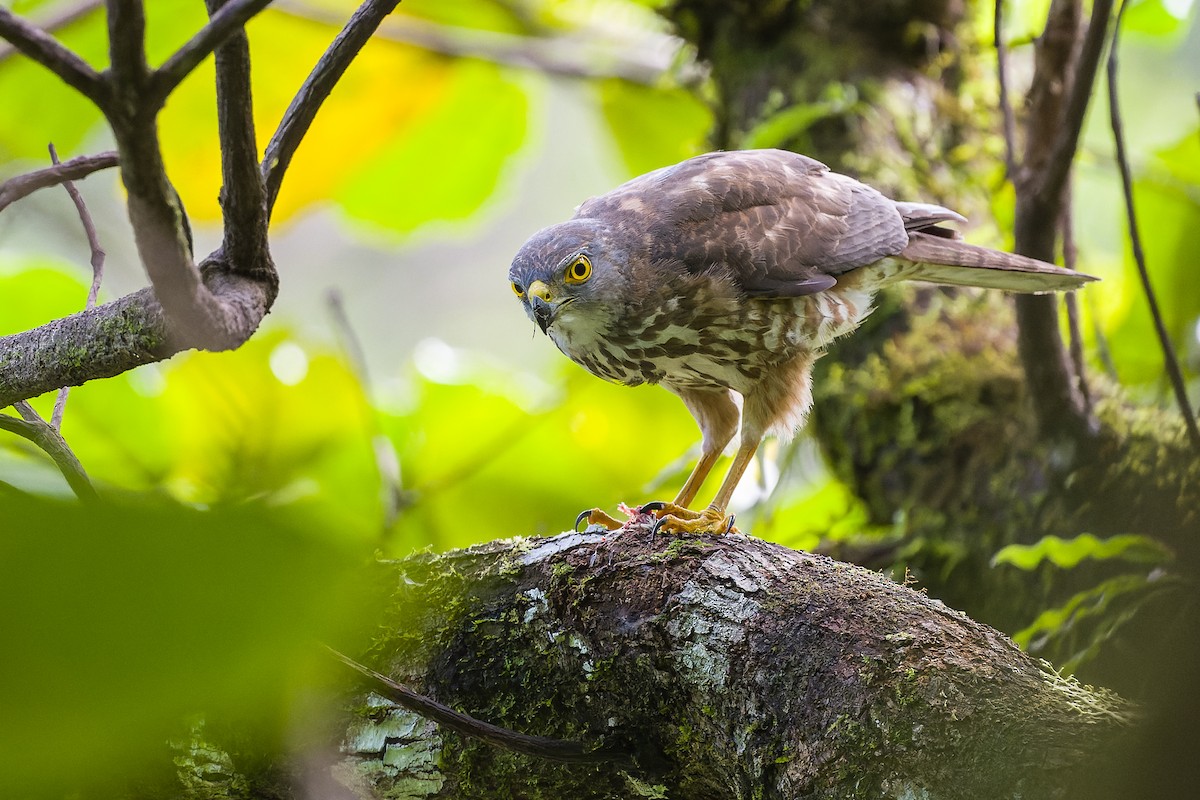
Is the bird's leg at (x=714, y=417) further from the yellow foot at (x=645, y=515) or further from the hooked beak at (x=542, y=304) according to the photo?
the hooked beak at (x=542, y=304)

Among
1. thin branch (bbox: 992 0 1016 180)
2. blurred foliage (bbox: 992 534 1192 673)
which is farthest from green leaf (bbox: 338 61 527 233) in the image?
blurred foliage (bbox: 992 534 1192 673)

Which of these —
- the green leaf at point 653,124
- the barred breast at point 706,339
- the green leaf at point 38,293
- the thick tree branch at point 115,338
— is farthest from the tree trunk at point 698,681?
the green leaf at point 653,124

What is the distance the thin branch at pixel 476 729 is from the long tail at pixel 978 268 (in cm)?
208

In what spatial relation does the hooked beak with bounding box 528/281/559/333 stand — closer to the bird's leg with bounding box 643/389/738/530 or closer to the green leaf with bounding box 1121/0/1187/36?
the bird's leg with bounding box 643/389/738/530

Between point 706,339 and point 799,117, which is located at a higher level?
point 799,117

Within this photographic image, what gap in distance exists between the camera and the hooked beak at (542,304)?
2691 mm

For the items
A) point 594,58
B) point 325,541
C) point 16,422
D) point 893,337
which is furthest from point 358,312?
point 325,541

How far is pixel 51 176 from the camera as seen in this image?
5.18 feet

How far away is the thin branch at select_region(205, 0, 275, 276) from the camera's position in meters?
1.28

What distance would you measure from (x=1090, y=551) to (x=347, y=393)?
2607mm

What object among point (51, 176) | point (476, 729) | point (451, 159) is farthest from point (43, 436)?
point (451, 159)

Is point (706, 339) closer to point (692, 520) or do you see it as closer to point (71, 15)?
point (692, 520)

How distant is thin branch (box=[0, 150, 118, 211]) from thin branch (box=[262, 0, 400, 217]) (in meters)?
0.30

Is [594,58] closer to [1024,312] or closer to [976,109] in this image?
[976,109]
